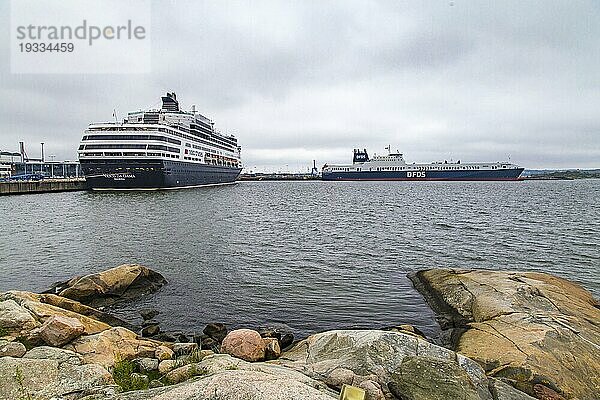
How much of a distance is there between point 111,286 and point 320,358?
9.15m

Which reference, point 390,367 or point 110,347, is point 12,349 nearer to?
point 110,347

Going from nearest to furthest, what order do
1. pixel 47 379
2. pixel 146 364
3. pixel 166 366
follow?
pixel 47 379 → pixel 166 366 → pixel 146 364

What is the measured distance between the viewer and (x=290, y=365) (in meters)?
7.05

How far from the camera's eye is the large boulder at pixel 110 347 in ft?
23.2

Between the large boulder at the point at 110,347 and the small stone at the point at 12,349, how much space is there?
87cm

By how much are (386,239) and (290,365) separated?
19884 mm

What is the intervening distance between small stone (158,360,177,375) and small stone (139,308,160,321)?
526cm

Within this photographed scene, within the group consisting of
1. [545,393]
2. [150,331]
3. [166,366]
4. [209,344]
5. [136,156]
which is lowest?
[150,331]

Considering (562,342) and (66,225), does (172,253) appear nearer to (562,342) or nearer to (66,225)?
(66,225)

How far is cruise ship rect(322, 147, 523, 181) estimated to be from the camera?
131 m

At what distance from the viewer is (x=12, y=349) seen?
21.0ft

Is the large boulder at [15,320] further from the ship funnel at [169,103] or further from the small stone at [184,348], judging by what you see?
the ship funnel at [169,103]

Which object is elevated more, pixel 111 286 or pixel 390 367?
pixel 390 367

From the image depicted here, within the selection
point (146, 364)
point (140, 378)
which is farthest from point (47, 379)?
point (146, 364)
